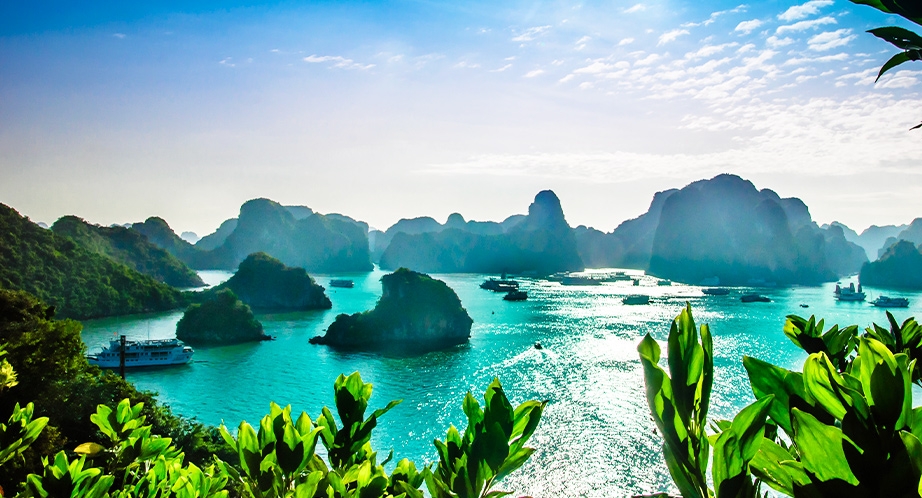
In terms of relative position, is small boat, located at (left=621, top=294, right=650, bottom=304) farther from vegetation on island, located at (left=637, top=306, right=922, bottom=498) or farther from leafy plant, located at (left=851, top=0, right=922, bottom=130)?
vegetation on island, located at (left=637, top=306, right=922, bottom=498)

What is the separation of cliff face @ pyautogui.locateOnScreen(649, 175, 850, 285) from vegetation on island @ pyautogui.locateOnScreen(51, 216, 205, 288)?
107409mm

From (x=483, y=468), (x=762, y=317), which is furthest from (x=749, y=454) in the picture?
(x=762, y=317)

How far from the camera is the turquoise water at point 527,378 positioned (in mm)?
21875

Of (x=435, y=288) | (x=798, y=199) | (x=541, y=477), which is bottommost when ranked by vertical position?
(x=541, y=477)

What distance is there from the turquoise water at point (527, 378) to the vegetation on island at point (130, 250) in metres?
39.9

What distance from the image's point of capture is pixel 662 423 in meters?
0.81

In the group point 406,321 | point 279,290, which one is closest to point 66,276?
point 279,290

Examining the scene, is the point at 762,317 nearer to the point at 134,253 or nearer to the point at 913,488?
the point at 913,488

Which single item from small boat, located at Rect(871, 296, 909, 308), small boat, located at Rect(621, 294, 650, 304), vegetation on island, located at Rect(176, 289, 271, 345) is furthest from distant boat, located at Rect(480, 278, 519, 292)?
small boat, located at Rect(871, 296, 909, 308)

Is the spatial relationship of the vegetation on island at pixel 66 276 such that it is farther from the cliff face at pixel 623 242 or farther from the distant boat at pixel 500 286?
the cliff face at pixel 623 242

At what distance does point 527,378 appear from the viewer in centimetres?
3231

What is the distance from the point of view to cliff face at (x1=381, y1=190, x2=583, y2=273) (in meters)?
150

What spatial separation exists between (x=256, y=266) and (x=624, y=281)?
74361mm

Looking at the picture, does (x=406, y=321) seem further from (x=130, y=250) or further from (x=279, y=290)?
(x=130, y=250)
